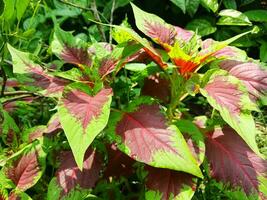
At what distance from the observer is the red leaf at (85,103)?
3.95 feet

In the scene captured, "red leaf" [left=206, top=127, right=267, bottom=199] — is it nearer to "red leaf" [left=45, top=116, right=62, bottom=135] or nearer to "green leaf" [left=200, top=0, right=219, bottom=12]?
"red leaf" [left=45, top=116, right=62, bottom=135]

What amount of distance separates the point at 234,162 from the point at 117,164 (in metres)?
0.35

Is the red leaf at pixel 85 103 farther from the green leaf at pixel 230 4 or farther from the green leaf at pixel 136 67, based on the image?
the green leaf at pixel 230 4

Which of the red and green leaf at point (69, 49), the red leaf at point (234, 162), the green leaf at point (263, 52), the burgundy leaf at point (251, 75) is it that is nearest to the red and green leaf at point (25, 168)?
the red and green leaf at point (69, 49)

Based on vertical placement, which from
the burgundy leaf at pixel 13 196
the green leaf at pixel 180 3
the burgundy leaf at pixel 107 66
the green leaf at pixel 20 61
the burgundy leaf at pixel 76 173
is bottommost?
the burgundy leaf at pixel 13 196

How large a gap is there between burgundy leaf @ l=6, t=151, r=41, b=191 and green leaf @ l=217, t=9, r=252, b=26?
1.47m

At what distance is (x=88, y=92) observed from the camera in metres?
1.34

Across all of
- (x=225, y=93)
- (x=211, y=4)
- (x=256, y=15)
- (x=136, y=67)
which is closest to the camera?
(x=225, y=93)

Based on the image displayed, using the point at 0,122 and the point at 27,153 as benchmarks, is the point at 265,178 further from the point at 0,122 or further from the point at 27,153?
the point at 0,122

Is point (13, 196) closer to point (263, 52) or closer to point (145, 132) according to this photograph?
point (145, 132)

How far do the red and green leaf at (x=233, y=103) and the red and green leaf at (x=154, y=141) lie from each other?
0.13m

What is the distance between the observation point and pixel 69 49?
1.50 metres

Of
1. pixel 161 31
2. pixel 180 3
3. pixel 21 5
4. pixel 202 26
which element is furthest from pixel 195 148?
pixel 202 26

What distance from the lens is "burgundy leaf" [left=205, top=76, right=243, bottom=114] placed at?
1.27 meters
